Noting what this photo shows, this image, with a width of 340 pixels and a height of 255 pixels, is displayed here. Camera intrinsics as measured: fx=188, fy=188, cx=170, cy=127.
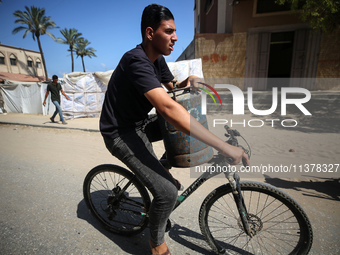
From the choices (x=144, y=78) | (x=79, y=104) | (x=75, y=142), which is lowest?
(x=75, y=142)

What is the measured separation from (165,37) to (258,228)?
6.21ft

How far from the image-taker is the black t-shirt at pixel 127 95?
1379 millimetres

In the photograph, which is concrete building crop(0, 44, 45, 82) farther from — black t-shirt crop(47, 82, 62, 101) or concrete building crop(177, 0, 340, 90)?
concrete building crop(177, 0, 340, 90)

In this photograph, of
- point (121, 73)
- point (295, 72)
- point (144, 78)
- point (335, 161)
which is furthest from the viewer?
point (295, 72)

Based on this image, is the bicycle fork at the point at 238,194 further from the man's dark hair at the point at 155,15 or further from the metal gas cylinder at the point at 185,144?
the man's dark hair at the point at 155,15

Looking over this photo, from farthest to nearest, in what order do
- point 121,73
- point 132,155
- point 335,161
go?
1. point 335,161
2. point 132,155
3. point 121,73

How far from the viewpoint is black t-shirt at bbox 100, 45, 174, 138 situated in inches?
54.3

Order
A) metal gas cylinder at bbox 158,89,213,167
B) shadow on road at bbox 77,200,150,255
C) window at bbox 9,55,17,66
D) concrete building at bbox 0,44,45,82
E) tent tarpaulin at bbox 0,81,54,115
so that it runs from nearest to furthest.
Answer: metal gas cylinder at bbox 158,89,213,167, shadow on road at bbox 77,200,150,255, tent tarpaulin at bbox 0,81,54,115, concrete building at bbox 0,44,45,82, window at bbox 9,55,17,66

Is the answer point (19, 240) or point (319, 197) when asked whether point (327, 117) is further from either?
point (19, 240)

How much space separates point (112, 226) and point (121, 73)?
1834mm

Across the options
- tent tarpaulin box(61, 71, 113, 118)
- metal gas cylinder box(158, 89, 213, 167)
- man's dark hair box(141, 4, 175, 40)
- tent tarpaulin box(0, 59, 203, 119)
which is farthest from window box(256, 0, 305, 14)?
metal gas cylinder box(158, 89, 213, 167)

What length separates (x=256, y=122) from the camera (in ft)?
26.2

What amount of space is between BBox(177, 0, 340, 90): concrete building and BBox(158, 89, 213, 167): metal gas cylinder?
31.3 feet

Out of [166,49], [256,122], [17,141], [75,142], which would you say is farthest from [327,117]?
[17,141]
